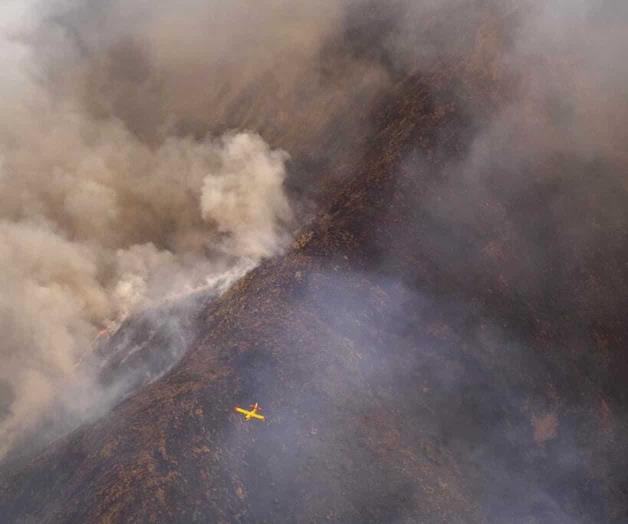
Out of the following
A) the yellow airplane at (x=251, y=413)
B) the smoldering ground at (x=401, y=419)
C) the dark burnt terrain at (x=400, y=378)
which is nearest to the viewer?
the dark burnt terrain at (x=400, y=378)

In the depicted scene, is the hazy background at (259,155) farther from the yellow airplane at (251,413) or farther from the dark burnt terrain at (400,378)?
the yellow airplane at (251,413)

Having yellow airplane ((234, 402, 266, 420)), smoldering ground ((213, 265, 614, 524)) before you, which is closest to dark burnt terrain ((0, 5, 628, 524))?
smoldering ground ((213, 265, 614, 524))

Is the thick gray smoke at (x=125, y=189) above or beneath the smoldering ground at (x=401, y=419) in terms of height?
above

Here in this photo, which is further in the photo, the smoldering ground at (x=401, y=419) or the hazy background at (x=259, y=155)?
the hazy background at (x=259, y=155)

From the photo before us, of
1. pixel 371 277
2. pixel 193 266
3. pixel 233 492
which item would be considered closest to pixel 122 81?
pixel 193 266

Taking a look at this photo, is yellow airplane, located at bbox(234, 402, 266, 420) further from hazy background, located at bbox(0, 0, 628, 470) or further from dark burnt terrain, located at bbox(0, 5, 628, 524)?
hazy background, located at bbox(0, 0, 628, 470)

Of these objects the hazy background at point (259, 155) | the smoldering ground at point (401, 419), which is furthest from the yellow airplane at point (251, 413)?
the hazy background at point (259, 155)

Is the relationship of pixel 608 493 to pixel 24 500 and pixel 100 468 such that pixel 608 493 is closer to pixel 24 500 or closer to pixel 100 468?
pixel 100 468

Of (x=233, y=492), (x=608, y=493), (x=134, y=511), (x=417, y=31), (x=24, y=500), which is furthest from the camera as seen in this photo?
(x=417, y=31)
